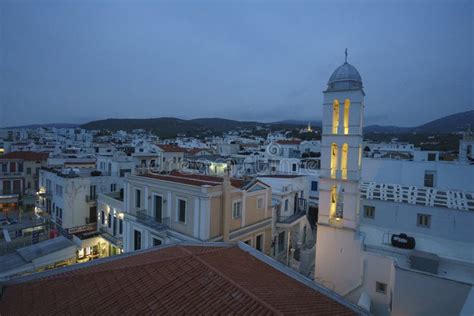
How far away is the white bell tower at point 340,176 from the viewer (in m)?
11.6

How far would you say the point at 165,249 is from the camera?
9.16m

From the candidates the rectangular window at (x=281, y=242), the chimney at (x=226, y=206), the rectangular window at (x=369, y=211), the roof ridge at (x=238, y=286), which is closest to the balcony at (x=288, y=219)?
the rectangular window at (x=281, y=242)

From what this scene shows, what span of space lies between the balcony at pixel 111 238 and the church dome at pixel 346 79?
1772 cm

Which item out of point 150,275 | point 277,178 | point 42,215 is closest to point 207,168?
point 277,178

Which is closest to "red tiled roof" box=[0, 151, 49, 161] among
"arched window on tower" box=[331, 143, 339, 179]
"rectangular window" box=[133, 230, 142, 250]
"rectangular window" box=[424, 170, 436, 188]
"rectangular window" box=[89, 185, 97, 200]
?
"rectangular window" box=[89, 185, 97, 200]

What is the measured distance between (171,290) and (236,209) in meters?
9.73

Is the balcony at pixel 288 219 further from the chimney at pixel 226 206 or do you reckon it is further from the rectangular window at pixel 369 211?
the chimney at pixel 226 206

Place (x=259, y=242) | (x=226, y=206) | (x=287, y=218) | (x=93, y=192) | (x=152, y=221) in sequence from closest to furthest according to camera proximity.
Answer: (x=226, y=206)
(x=152, y=221)
(x=259, y=242)
(x=287, y=218)
(x=93, y=192)

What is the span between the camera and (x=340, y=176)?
12.1 m

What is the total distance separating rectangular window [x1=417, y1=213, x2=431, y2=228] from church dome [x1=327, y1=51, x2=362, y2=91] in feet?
25.2

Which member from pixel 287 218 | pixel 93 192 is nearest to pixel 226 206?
pixel 287 218

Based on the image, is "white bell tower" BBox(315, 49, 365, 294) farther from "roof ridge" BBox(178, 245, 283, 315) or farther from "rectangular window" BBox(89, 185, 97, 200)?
"rectangular window" BBox(89, 185, 97, 200)

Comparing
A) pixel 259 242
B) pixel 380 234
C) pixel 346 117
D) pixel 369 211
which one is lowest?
pixel 259 242

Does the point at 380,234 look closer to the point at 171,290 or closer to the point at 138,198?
the point at 171,290
